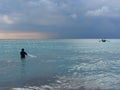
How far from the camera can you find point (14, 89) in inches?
844

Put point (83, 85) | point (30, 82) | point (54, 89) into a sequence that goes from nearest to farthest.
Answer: point (54, 89) → point (83, 85) → point (30, 82)

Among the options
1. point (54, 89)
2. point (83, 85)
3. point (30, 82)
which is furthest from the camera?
point (30, 82)

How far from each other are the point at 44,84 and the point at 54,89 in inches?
94.2

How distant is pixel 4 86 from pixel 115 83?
9.45 m

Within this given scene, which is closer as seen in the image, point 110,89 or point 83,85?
point 110,89

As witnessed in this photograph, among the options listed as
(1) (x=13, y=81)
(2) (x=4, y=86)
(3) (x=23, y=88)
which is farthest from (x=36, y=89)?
(1) (x=13, y=81)

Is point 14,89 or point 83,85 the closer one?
point 14,89

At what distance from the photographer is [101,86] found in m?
22.5

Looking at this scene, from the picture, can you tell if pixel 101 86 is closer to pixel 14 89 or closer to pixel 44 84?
pixel 44 84

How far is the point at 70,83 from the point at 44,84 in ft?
7.31

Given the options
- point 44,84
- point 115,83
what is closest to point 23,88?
point 44,84

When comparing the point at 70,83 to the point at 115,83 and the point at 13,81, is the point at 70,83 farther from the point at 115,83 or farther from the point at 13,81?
the point at 13,81

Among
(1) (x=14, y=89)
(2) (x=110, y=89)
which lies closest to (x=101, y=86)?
(2) (x=110, y=89)

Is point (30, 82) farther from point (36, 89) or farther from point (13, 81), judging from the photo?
point (36, 89)
